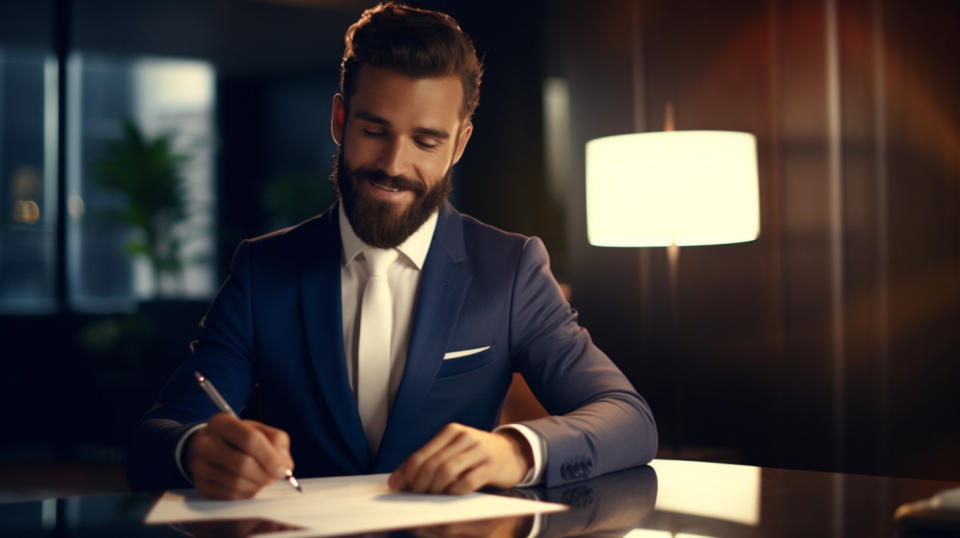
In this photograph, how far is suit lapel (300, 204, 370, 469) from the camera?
4.82 ft

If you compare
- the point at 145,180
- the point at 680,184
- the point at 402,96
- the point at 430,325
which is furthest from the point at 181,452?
the point at 145,180

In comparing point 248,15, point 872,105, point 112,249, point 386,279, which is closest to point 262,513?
point 386,279

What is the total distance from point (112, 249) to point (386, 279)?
305 inches

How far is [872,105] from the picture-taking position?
3.11 meters

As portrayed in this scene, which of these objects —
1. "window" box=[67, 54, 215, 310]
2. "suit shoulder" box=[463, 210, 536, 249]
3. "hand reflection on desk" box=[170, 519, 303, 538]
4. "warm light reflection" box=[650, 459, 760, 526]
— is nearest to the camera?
"hand reflection on desk" box=[170, 519, 303, 538]

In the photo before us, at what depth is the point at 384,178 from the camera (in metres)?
1.53

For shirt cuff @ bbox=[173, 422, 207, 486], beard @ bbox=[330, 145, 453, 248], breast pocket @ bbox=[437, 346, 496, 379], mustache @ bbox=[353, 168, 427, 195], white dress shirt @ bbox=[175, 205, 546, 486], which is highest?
mustache @ bbox=[353, 168, 427, 195]

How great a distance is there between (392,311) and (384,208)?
0.18 m

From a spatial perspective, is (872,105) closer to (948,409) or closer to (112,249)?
(948,409)

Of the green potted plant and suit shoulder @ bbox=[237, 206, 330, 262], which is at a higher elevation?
the green potted plant

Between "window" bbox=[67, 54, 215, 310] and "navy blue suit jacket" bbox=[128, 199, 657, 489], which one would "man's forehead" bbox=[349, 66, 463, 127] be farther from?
"window" bbox=[67, 54, 215, 310]

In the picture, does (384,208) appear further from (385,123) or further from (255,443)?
(255,443)

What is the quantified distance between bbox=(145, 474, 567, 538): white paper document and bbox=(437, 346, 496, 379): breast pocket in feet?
1.23

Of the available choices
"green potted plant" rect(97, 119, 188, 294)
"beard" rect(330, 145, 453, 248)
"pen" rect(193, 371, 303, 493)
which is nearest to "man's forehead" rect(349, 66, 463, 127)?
"beard" rect(330, 145, 453, 248)
